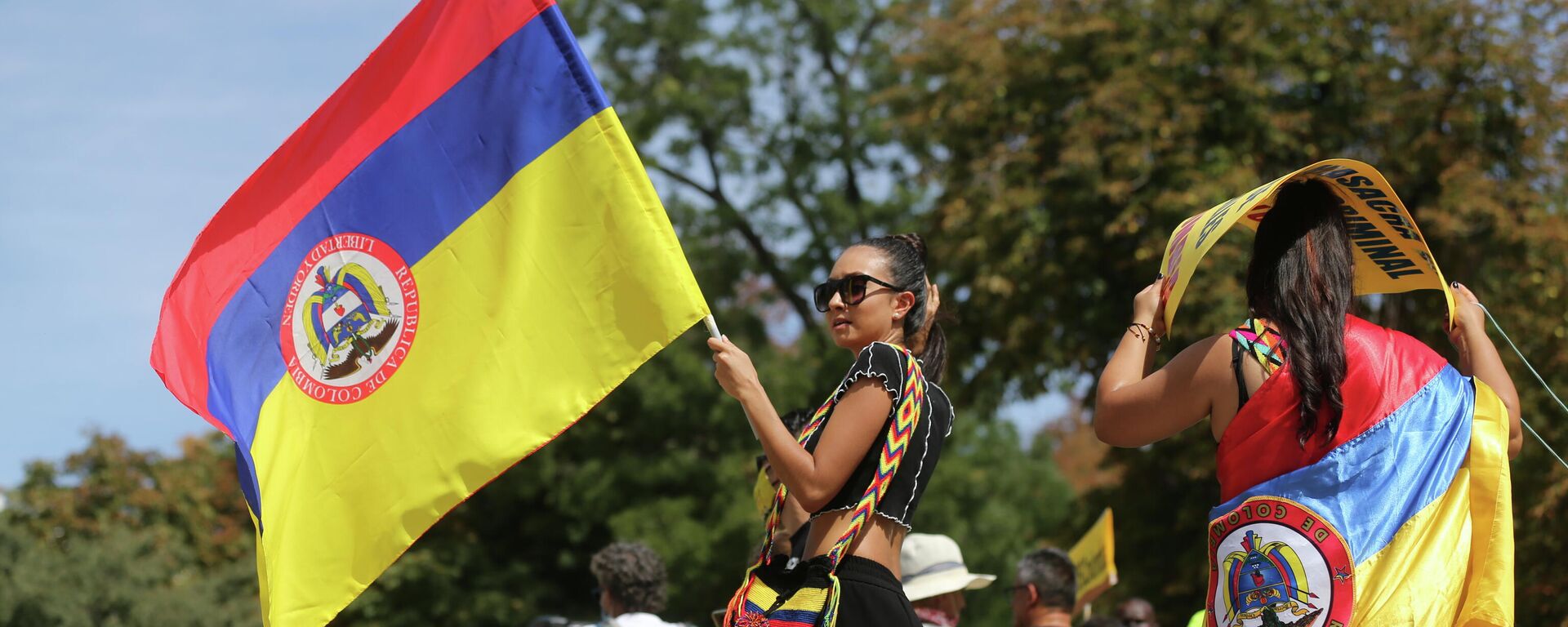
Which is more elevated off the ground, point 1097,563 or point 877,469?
point 1097,563

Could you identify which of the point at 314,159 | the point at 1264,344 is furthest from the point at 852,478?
the point at 314,159

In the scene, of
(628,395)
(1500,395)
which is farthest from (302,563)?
(628,395)

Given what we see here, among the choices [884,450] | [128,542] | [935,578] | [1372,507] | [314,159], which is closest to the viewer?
[1372,507]

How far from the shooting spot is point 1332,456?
9.69ft

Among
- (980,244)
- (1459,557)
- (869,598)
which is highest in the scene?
(980,244)

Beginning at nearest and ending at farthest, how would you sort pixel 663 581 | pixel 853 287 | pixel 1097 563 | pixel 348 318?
pixel 853 287 < pixel 348 318 < pixel 663 581 < pixel 1097 563

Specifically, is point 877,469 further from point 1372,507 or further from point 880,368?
point 1372,507

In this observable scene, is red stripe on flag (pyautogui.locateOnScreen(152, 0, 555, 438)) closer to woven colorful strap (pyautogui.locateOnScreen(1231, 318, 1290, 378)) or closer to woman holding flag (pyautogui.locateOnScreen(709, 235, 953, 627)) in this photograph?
woman holding flag (pyautogui.locateOnScreen(709, 235, 953, 627))

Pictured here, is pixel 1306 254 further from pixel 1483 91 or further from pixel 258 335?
pixel 1483 91

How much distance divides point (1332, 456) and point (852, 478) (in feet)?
3.38

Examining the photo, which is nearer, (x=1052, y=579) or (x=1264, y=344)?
(x=1264, y=344)

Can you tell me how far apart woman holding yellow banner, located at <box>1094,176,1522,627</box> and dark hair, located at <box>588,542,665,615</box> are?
120 inches

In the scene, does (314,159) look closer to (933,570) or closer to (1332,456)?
(933,570)

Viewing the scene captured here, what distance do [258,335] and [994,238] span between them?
1044 cm
